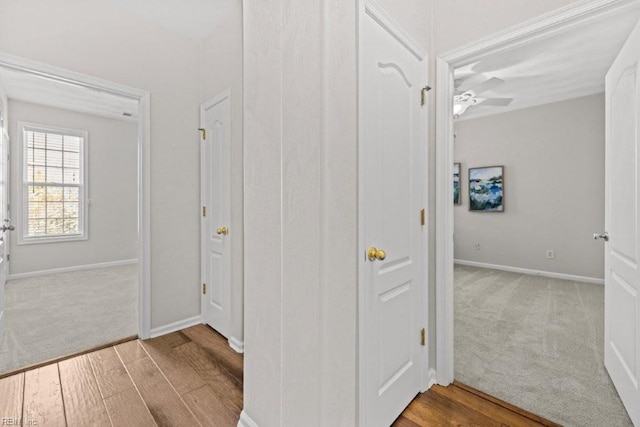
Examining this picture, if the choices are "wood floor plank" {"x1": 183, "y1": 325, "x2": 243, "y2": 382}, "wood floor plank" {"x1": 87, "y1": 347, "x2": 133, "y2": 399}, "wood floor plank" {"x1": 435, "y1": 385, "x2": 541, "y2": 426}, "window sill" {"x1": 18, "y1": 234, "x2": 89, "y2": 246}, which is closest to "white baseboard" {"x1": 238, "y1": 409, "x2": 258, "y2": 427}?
"wood floor plank" {"x1": 183, "y1": 325, "x2": 243, "y2": 382}

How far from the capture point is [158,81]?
8.39 ft

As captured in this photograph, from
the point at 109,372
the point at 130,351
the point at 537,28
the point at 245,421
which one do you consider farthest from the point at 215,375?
the point at 537,28

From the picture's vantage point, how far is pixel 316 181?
41.8 inches

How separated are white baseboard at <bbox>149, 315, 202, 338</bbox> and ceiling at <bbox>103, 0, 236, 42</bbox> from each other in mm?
2665

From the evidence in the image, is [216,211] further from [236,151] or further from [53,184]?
[53,184]

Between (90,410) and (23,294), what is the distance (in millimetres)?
3165

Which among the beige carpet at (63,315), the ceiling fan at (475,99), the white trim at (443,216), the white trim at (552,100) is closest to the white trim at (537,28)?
the white trim at (443,216)

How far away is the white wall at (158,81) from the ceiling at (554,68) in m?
2.74

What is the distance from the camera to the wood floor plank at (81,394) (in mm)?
1556

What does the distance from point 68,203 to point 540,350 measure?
6.79 m

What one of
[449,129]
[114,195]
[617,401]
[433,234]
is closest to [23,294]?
[114,195]

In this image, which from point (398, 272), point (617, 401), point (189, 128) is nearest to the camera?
point (398, 272)

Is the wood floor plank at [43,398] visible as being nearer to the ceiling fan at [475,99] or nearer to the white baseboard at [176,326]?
the white baseboard at [176,326]

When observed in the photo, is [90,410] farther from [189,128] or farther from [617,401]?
[617,401]
